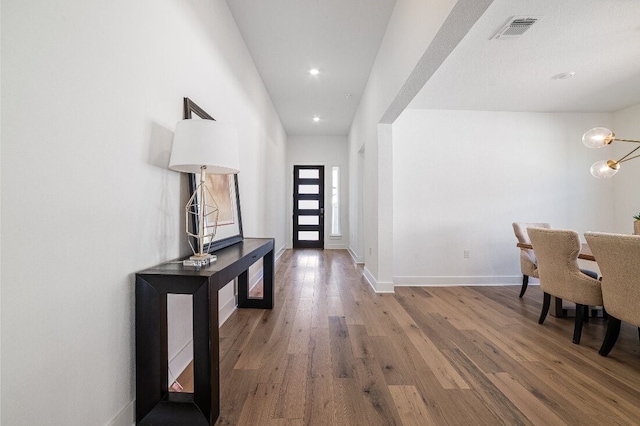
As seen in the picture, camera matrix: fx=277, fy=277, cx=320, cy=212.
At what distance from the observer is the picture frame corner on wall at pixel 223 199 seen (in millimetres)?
1837

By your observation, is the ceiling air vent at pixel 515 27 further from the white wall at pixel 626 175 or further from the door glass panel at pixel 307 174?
the door glass panel at pixel 307 174

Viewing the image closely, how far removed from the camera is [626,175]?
4.19m

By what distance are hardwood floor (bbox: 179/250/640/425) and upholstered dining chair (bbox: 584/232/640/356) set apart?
0.33 meters

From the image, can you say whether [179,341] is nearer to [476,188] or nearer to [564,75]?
[476,188]

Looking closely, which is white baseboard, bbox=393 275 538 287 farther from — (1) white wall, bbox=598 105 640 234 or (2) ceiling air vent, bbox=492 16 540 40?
(2) ceiling air vent, bbox=492 16 540 40

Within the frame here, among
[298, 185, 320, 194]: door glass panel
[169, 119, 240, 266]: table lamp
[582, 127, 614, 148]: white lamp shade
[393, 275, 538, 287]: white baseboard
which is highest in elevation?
[582, 127, 614, 148]: white lamp shade

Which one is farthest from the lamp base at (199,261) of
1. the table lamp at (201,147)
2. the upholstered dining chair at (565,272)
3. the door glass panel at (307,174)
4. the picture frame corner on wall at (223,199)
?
the door glass panel at (307,174)

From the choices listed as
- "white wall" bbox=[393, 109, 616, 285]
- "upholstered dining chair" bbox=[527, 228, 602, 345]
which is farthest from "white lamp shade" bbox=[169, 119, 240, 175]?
"white wall" bbox=[393, 109, 616, 285]

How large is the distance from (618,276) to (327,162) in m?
6.04

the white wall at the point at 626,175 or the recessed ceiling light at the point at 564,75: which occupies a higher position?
the recessed ceiling light at the point at 564,75

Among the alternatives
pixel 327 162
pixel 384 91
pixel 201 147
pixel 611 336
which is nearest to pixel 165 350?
pixel 201 147

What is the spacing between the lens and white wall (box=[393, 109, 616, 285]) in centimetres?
415

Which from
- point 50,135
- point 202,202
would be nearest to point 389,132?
point 202,202

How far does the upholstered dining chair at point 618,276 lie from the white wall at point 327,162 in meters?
5.50
